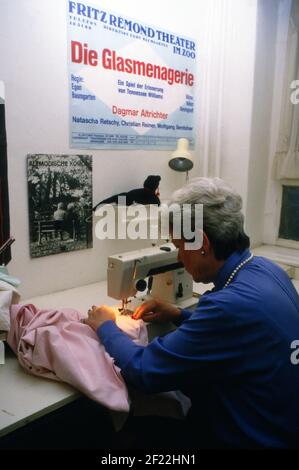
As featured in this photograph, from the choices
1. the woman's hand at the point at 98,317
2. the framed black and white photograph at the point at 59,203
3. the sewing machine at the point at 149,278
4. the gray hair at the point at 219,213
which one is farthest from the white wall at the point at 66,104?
the gray hair at the point at 219,213

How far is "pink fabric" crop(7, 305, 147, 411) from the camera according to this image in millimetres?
1112

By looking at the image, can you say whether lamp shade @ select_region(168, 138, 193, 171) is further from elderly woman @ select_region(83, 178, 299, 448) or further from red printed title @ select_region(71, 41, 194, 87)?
elderly woman @ select_region(83, 178, 299, 448)

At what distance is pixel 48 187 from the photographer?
184cm

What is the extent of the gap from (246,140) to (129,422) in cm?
174

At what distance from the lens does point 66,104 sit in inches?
73.1

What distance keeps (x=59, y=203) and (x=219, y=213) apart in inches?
37.6

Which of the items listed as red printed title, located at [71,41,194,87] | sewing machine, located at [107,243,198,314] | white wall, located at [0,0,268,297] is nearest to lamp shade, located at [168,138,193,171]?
white wall, located at [0,0,268,297]

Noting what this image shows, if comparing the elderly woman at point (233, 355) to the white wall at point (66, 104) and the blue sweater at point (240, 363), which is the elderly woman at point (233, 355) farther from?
the white wall at point (66, 104)

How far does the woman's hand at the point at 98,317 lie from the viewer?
1312mm

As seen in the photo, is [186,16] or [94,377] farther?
[186,16]

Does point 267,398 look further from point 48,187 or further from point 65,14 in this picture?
point 65,14

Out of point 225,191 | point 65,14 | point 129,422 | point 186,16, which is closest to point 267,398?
point 225,191

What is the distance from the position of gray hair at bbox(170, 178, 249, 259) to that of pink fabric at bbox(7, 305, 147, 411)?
Result: 463mm

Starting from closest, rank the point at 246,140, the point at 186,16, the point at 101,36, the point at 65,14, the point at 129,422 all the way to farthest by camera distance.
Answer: the point at 129,422, the point at 65,14, the point at 101,36, the point at 186,16, the point at 246,140
